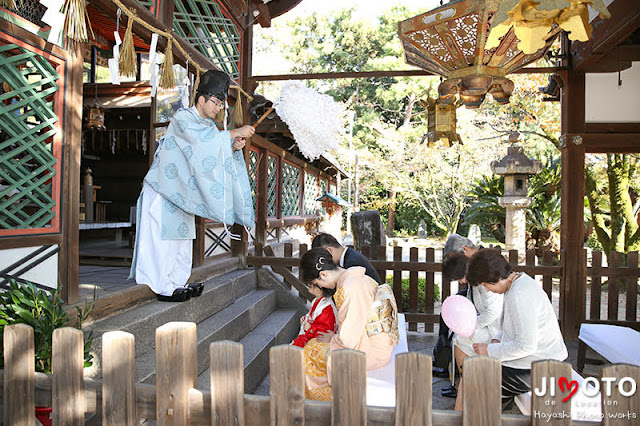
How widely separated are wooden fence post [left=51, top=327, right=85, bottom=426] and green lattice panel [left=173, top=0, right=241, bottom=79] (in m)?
4.28

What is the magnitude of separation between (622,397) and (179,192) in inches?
131

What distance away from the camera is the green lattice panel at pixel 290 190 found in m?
11.2

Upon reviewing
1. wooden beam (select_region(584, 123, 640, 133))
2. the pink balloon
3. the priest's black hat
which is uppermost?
wooden beam (select_region(584, 123, 640, 133))

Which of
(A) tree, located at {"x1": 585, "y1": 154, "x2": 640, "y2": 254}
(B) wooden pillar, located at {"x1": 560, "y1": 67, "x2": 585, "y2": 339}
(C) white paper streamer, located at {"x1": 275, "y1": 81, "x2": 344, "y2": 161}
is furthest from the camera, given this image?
(A) tree, located at {"x1": 585, "y1": 154, "x2": 640, "y2": 254}

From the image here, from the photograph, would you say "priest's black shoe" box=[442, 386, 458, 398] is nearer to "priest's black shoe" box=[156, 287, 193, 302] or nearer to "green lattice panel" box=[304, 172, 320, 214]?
"priest's black shoe" box=[156, 287, 193, 302]

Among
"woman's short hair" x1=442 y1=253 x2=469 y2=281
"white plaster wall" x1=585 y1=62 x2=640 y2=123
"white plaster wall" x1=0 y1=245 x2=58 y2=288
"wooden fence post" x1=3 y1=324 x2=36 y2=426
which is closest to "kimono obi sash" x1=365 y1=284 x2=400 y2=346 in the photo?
"woman's short hair" x1=442 y1=253 x2=469 y2=281

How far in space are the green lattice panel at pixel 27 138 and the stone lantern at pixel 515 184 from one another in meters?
9.91

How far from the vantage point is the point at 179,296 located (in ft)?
13.2

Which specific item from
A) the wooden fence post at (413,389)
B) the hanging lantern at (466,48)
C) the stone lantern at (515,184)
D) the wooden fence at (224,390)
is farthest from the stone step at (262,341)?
the stone lantern at (515,184)

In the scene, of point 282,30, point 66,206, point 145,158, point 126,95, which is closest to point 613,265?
point 66,206

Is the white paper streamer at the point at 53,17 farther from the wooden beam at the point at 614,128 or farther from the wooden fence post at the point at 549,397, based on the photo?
the wooden beam at the point at 614,128

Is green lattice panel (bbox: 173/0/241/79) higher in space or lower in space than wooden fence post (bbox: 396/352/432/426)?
higher

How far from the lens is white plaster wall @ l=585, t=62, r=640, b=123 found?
20.1 feet

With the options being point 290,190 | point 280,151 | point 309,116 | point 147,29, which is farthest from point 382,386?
point 290,190
